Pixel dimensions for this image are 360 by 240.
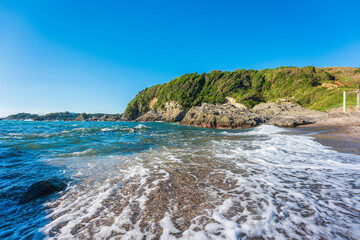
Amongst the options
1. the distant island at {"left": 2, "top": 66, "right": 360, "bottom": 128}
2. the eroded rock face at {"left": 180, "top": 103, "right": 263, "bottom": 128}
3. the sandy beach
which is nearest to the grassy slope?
the distant island at {"left": 2, "top": 66, "right": 360, "bottom": 128}

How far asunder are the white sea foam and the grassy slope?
35500mm

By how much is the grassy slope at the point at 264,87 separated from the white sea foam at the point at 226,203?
35.5 metres

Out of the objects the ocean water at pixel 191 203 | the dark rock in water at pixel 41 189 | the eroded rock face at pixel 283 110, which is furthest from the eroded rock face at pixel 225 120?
the dark rock in water at pixel 41 189

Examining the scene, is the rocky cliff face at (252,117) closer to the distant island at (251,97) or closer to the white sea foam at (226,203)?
the distant island at (251,97)

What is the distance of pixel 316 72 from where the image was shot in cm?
4634

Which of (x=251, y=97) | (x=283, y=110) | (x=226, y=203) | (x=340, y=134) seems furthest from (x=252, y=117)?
(x=226, y=203)

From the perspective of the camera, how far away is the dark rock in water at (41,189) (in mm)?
3273

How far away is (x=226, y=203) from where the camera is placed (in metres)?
2.85

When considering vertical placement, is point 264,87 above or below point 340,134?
above

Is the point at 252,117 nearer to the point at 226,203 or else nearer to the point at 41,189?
the point at 226,203

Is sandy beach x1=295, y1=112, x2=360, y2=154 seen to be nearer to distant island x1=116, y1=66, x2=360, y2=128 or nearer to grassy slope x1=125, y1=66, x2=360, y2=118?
distant island x1=116, y1=66, x2=360, y2=128

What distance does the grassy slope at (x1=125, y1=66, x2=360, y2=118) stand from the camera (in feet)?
121

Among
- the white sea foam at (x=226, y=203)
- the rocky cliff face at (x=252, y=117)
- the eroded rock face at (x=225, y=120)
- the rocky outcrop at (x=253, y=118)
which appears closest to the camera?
the white sea foam at (x=226, y=203)

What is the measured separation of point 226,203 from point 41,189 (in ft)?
13.3
